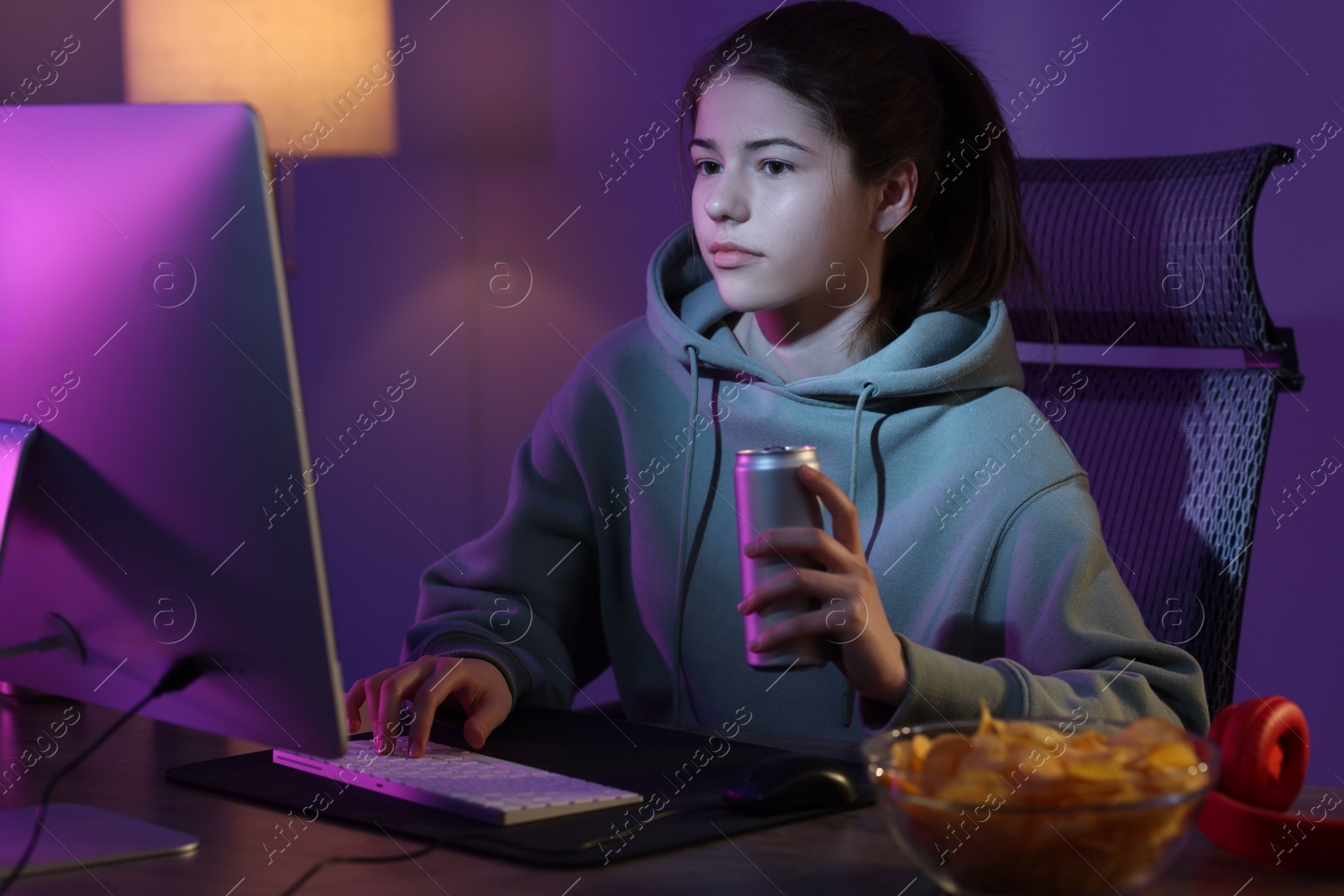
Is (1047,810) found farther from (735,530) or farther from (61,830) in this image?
(735,530)

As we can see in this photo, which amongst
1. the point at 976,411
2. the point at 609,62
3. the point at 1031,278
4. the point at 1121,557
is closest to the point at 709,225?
the point at 976,411

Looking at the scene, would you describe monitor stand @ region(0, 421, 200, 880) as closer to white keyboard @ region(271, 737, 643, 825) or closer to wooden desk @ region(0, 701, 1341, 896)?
wooden desk @ region(0, 701, 1341, 896)

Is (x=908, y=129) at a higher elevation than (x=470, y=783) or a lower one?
higher

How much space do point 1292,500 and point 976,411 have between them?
3.74ft

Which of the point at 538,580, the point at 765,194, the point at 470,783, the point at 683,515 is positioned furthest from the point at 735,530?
the point at 470,783

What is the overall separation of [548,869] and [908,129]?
36.5 inches

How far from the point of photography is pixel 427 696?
995mm

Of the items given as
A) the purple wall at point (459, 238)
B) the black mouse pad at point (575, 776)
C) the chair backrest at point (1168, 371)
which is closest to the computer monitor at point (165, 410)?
the black mouse pad at point (575, 776)

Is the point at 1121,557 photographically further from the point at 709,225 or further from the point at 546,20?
the point at 546,20

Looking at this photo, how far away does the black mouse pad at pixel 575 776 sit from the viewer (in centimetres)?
73

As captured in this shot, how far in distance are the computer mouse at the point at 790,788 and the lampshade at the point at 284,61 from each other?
94.1 inches

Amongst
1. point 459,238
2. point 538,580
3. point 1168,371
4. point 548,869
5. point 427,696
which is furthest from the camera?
point 459,238

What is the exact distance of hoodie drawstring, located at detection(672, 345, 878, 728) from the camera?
129 cm

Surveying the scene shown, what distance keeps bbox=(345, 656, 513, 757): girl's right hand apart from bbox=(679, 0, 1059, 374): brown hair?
574 mm
